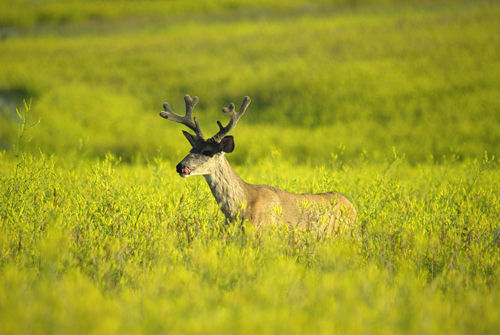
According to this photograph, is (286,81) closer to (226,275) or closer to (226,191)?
(226,191)

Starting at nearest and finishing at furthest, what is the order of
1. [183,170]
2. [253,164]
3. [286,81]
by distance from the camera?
1. [183,170]
2. [253,164]
3. [286,81]

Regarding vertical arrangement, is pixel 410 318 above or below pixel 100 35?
below

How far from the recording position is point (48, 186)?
7.09 m

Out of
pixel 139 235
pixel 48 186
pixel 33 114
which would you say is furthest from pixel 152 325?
pixel 33 114

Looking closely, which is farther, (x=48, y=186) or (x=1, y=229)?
(x=48, y=186)

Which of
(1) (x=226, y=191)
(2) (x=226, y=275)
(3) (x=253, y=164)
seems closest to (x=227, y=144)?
(1) (x=226, y=191)

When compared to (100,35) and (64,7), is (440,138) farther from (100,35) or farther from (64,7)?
(64,7)

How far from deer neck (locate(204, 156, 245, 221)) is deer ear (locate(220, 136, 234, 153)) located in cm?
19

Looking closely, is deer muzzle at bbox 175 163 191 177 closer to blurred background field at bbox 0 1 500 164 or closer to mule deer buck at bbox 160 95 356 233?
mule deer buck at bbox 160 95 356 233

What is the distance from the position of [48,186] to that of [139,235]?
2.04 m

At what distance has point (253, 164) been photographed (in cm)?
1452

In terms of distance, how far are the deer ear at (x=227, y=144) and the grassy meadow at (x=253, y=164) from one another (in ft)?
3.18

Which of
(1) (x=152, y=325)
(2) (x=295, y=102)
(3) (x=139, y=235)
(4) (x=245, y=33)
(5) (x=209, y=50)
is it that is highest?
(4) (x=245, y=33)

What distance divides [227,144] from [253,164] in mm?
8402
